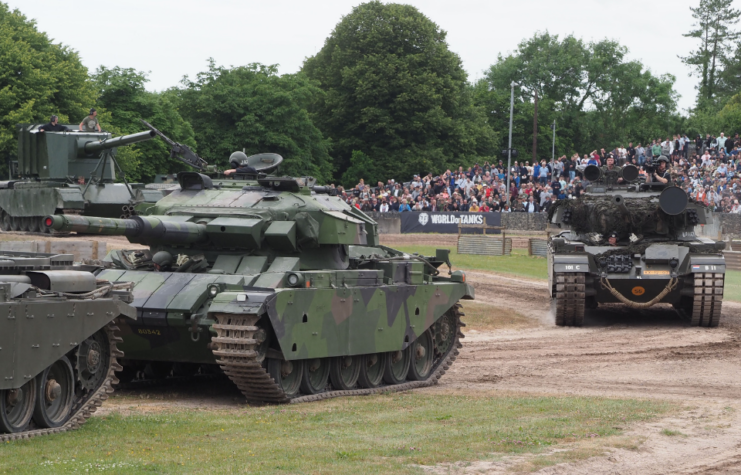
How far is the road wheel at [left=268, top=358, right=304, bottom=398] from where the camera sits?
13.3 meters

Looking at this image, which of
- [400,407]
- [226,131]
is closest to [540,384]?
[400,407]

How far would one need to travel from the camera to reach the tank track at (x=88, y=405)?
10.1 metres

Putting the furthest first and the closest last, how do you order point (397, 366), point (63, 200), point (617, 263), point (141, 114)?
point (141, 114)
point (63, 200)
point (617, 263)
point (397, 366)

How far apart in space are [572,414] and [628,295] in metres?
11.7

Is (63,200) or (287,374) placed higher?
(63,200)

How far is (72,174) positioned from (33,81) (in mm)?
17083

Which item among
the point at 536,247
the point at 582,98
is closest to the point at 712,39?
the point at 582,98

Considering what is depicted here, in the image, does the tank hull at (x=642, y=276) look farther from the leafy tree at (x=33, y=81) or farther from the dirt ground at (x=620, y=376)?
the leafy tree at (x=33, y=81)

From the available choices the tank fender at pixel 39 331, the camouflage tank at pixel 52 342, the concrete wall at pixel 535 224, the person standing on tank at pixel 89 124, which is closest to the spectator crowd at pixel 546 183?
the concrete wall at pixel 535 224

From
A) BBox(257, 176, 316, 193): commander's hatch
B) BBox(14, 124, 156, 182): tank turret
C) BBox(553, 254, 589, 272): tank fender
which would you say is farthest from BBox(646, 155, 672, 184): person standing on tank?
BBox(14, 124, 156, 182): tank turret

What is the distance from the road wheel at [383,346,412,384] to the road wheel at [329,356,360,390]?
2.25ft

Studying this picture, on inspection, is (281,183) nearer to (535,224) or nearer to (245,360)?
(245,360)

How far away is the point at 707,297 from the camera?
22859mm

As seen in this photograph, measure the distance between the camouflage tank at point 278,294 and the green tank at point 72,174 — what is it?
44.9 ft
